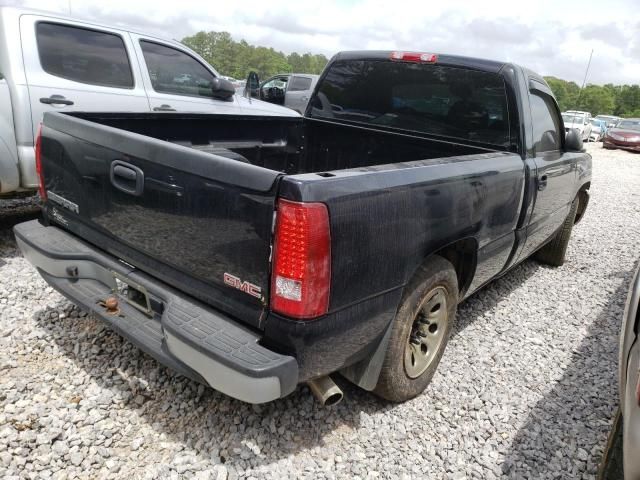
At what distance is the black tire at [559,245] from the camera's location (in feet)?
16.8

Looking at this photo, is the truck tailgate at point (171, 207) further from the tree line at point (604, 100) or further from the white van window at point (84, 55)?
the tree line at point (604, 100)

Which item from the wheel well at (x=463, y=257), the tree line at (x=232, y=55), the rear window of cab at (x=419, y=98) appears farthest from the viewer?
the tree line at (x=232, y=55)

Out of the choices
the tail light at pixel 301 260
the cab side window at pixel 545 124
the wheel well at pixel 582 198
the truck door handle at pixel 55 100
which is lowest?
the wheel well at pixel 582 198

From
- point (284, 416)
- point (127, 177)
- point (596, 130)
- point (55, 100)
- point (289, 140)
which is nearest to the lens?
point (127, 177)

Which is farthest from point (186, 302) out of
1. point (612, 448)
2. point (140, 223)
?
point (612, 448)

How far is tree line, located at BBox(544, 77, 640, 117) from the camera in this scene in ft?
286

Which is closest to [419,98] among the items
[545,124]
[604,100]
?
[545,124]

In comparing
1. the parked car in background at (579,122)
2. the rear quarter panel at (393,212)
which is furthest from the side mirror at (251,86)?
the parked car in background at (579,122)

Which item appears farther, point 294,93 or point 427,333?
point 294,93

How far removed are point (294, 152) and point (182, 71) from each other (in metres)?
2.14

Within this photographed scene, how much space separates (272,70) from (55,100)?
106 m

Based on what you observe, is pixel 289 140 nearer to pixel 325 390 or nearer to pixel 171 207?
pixel 171 207

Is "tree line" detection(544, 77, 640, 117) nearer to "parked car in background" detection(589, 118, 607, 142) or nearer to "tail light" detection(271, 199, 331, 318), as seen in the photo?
"parked car in background" detection(589, 118, 607, 142)

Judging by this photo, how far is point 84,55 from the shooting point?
178 inches
